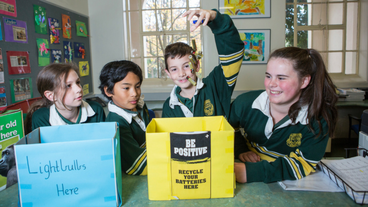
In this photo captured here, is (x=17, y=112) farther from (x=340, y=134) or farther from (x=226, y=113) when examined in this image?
(x=340, y=134)

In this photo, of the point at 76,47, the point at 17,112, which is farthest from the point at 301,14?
the point at 17,112

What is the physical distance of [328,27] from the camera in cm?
377

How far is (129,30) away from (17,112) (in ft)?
10.5

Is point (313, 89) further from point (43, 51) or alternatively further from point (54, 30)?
point (54, 30)

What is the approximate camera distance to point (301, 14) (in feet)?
12.3

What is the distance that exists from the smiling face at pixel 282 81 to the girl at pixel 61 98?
98 centimetres

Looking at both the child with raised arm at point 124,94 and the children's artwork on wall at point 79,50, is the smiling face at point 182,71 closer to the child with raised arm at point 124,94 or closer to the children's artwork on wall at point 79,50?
the child with raised arm at point 124,94

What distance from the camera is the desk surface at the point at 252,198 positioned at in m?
0.74

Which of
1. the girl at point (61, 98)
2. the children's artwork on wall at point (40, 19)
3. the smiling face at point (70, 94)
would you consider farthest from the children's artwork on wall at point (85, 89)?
the smiling face at point (70, 94)

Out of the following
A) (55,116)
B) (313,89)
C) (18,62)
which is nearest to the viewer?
(313,89)

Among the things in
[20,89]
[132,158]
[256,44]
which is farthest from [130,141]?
[256,44]

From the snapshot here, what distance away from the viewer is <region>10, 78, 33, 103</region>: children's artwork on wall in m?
2.09

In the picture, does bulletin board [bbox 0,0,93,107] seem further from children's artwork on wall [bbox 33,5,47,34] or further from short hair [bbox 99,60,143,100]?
short hair [bbox 99,60,143,100]

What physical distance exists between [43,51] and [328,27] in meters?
3.97
